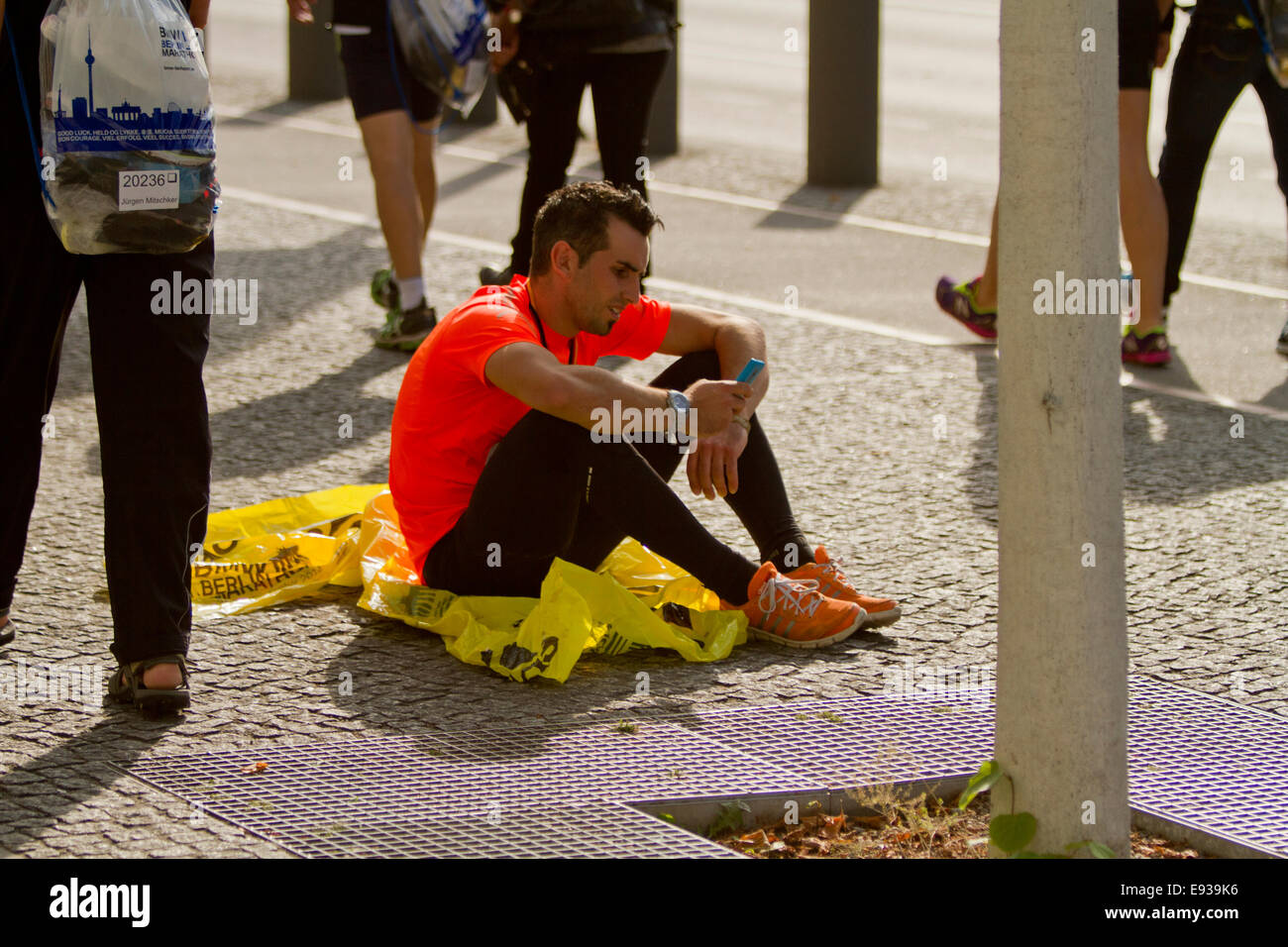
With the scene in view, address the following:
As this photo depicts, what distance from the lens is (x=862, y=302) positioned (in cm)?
776

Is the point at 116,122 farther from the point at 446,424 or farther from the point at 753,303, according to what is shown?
the point at 753,303

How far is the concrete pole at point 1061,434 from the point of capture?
2.80 meters

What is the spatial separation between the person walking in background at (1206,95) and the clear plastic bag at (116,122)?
14.2 feet

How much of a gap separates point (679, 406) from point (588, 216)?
0.48 m

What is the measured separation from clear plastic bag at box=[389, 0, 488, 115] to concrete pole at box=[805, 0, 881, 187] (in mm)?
3712

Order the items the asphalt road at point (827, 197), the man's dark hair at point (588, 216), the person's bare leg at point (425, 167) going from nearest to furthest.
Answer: the man's dark hair at point (588, 216) < the person's bare leg at point (425, 167) < the asphalt road at point (827, 197)

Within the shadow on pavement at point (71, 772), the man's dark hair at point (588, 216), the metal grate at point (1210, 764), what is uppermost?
the man's dark hair at point (588, 216)

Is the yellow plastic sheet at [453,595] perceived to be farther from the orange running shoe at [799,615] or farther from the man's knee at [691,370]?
the man's knee at [691,370]

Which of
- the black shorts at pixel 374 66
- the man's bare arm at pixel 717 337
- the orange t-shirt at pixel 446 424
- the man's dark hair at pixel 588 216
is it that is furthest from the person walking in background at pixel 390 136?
the man's dark hair at pixel 588 216

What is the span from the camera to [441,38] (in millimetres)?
6711

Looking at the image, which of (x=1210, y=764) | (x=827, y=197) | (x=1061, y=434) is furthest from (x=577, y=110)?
(x=1061, y=434)

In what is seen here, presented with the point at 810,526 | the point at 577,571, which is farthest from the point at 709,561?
the point at 810,526

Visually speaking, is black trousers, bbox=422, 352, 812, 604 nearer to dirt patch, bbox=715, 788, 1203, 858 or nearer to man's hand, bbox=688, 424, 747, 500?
man's hand, bbox=688, 424, 747, 500

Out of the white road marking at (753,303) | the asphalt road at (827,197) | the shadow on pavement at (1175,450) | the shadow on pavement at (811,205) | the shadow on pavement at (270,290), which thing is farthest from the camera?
the shadow on pavement at (811,205)
